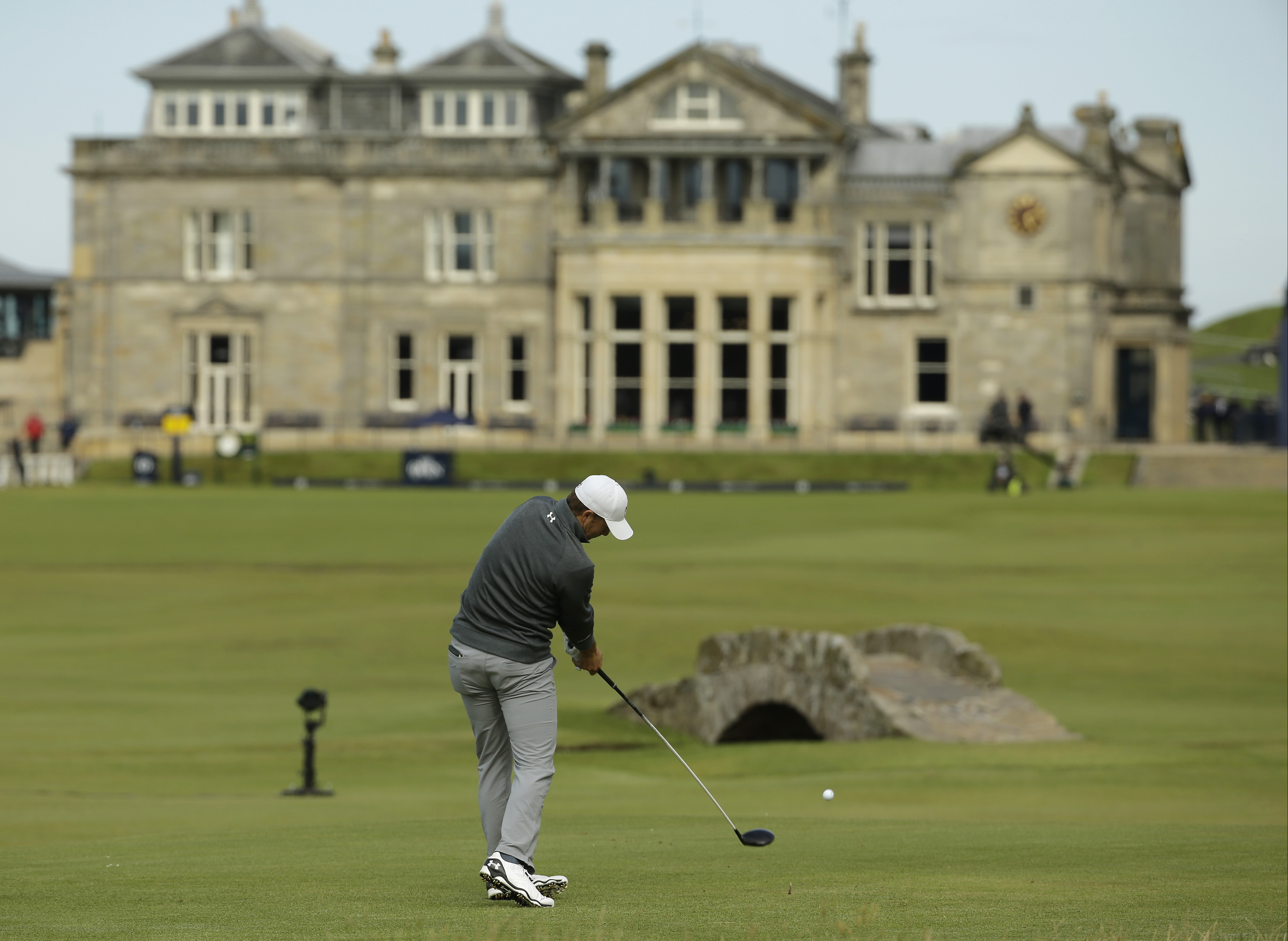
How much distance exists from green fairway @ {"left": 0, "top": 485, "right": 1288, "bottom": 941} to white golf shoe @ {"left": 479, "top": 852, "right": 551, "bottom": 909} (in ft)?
0.43

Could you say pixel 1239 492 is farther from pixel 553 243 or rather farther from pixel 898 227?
pixel 553 243

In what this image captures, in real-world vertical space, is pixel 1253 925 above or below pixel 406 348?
below

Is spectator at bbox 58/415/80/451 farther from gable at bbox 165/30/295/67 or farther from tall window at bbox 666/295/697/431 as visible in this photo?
tall window at bbox 666/295/697/431

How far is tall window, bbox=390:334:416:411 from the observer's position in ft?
220

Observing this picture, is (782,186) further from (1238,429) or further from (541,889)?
(541,889)

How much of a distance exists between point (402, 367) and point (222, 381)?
6.29 metres

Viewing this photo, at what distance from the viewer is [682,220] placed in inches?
2539

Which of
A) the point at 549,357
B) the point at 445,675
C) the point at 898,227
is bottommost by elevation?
the point at 445,675

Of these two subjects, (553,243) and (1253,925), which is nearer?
(1253,925)

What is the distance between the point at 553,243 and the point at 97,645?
39181 millimetres

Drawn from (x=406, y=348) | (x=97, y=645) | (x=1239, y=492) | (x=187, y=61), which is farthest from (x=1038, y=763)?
(x=187, y=61)

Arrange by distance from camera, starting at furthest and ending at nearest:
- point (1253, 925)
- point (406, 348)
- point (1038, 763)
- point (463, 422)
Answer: point (406, 348) < point (463, 422) < point (1038, 763) < point (1253, 925)

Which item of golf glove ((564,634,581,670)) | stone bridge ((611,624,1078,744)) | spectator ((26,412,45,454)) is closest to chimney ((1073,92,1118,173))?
spectator ((26,412,45,454))

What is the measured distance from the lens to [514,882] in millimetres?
8703
